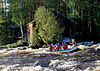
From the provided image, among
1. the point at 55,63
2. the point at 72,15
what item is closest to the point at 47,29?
the point at 55,63

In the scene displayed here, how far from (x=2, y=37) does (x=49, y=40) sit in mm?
10005

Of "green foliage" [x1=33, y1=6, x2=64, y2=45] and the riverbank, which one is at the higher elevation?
"green foliage" [x1=33, y1=6, x2=64, y2=45]

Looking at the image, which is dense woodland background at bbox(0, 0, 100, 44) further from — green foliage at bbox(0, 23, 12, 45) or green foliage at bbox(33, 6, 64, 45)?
green foliage at bbox(33, 6, 64, 45)

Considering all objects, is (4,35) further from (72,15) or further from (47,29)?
(72,15)

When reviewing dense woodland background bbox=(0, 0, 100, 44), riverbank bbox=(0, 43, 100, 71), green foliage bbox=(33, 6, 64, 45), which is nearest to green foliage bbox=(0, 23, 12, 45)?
dense woodland background bbox=(0, 0, 100, 44)

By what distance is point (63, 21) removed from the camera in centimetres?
2362

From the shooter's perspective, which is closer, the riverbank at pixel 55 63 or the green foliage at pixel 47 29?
the riverbank at pixel 55 63

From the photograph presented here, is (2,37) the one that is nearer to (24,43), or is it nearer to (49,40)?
(24,43)

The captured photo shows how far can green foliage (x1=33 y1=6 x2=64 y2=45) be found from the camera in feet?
62.0

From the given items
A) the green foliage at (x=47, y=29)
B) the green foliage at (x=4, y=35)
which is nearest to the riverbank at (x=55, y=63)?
the green foliage at (x=47, y=29)

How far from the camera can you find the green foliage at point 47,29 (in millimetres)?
18906

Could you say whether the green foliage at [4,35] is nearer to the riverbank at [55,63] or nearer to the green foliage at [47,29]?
the green foliage at [47,29]

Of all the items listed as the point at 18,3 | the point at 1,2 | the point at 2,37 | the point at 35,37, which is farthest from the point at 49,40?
the point at 1,2

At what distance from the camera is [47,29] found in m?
19.3
